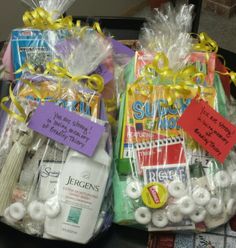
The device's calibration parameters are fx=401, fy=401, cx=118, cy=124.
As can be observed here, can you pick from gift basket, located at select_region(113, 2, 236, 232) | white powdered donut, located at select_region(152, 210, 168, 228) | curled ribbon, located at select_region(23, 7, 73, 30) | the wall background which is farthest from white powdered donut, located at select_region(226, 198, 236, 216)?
the wall background

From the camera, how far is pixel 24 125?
81 cm

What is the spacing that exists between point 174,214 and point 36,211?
0.26m

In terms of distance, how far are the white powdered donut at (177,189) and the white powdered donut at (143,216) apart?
6 cm

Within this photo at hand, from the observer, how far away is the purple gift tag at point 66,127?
2.60 feet

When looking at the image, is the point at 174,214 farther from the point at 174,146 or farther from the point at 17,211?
the point at 17,211

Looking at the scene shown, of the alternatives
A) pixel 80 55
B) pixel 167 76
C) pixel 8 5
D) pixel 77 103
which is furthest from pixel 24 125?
pixel 8 5

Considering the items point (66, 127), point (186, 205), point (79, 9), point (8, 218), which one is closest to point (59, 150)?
point (66, 127)

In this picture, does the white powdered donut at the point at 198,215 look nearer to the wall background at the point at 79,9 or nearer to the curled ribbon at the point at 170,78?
the curled ribbon at the point at 170,78

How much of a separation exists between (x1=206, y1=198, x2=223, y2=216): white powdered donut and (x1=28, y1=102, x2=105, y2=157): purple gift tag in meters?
0.25

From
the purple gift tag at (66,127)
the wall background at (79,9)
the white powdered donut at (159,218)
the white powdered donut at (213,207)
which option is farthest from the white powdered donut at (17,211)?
the wall background at (79,9)

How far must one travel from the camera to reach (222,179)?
2.67ft

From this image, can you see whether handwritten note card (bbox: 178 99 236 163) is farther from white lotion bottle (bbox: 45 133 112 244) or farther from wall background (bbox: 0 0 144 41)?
wall background (bbox: 0 0 144 41)

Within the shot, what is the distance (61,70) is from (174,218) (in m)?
0.40

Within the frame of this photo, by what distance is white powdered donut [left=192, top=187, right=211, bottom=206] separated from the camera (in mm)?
780
